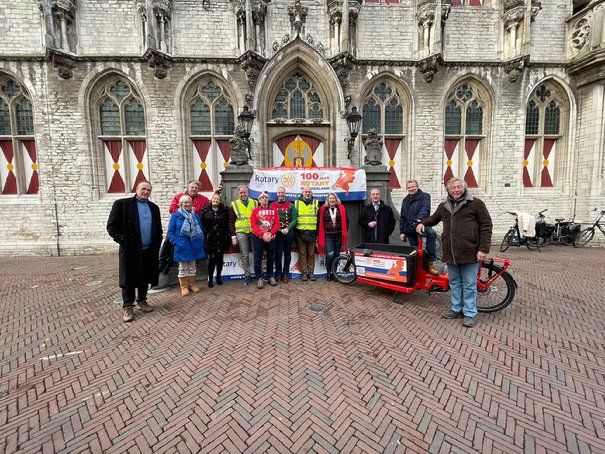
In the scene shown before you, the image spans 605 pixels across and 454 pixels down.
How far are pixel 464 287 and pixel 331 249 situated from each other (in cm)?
253

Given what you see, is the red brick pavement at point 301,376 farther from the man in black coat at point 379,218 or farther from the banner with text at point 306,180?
the banner with text at point 306,180

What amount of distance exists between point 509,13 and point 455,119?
12.2 ft

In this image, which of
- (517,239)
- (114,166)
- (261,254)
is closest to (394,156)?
(517,239)

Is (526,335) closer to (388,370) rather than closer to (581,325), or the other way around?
(581,325)

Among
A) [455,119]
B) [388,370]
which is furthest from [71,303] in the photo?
[455,119]

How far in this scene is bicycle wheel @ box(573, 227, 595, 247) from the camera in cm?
974

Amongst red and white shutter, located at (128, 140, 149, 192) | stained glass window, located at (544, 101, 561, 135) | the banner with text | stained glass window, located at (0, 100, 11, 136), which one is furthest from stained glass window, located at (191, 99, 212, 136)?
stained glass window, located at (544, 101, 561, 135)

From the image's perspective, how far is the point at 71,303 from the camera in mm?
5008

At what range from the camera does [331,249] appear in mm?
5816

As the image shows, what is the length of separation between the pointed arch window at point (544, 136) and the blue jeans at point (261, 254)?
10.7 m

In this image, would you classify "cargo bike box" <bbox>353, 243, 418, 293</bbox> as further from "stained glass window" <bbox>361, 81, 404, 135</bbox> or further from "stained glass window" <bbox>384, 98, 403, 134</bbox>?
"stained glass window" <bbox>384, 98, 403, 134</bbox>

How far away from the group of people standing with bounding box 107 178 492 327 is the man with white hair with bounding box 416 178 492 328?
11mm

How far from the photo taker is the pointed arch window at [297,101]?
396 inches

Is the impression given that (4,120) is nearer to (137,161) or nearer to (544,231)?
(137,161)
